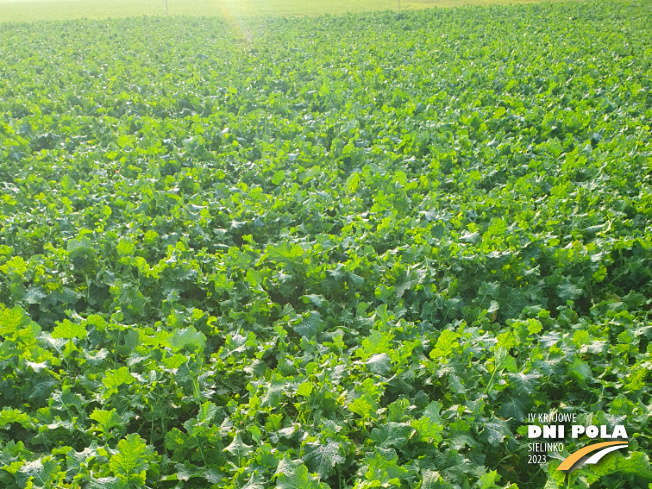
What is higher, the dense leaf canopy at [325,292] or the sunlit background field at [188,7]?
the sunlit background field at [188,7]

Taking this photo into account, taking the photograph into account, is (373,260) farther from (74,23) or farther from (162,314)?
(74,23)

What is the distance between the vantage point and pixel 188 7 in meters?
32.1

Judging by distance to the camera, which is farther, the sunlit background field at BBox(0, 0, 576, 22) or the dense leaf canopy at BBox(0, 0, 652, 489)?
the sunlit background field at BBox(0, 0, 576, 22)

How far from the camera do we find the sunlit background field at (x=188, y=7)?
29.4 m

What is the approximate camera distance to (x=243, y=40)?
63.4 ft

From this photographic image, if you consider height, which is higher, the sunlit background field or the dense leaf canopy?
the sunlit background field

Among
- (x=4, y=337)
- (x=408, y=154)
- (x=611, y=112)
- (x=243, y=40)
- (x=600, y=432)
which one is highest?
(x=243, y=40)

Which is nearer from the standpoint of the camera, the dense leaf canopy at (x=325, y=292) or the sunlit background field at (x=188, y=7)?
the dense leaf canopy at (x=325, y=292)

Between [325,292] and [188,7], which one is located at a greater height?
[188,7]

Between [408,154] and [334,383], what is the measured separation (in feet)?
15.8

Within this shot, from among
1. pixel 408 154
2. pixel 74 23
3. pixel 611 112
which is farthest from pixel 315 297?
pixel 74 23

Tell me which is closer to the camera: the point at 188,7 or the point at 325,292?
the point at 325,292

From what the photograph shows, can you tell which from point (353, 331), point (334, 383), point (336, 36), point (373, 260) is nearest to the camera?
point (334, 383)

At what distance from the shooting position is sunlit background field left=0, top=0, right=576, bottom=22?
1159 inches
